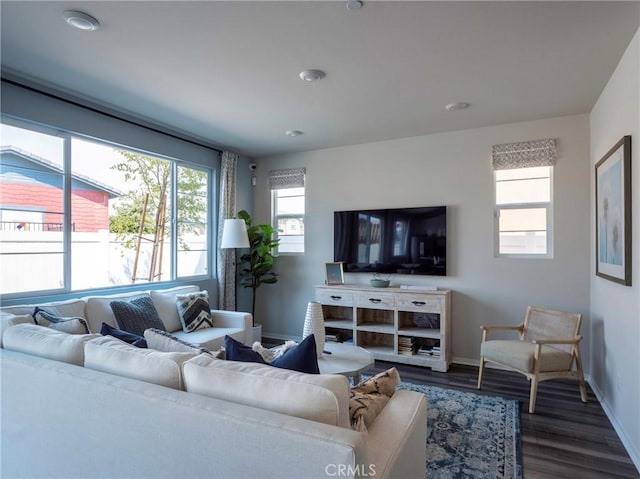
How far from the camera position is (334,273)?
477 centimetres

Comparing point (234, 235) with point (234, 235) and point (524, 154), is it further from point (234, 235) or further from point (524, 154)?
point (524, 154)

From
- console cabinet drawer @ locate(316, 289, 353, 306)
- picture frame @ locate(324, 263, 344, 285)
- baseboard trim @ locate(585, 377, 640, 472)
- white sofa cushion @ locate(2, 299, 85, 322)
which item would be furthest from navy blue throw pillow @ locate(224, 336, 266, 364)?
picture frame @ locate(324, 263, 344, 285)

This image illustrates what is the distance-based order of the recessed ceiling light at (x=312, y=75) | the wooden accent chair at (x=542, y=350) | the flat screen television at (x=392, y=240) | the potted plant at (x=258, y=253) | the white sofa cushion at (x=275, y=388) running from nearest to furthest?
the white sofa cushion at (x=275, y=388), the recessed ceiling light at (x=312, y=75), the wooden accent chair at (x=542, y=350), the flat screen television at (x=392, y=240), the potted plant at (x=258, y=253)

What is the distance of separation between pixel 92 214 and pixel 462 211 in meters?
3.91

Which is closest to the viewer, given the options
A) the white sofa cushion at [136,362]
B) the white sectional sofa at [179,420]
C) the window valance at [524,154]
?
the white sectional sofa at [179,420]

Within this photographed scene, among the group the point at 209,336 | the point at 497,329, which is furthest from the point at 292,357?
the point at 497,329

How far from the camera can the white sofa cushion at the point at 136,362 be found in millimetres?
1427

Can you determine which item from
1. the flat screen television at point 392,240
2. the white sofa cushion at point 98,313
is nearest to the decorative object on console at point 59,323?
the white sofa cushion at point 98,313

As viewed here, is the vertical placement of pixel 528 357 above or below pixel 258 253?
below

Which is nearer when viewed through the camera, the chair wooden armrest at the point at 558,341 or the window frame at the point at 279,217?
the chair wooden armrest at the point at 558,341

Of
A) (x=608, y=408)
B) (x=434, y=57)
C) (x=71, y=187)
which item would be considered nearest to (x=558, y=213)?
(x=608, y=408)

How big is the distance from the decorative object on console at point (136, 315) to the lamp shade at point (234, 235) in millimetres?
1243

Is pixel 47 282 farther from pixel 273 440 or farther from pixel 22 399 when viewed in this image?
pixel 273 440

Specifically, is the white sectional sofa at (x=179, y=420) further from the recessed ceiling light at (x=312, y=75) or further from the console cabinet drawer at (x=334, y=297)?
the console cabinet drawer at (x=334, y=297)
